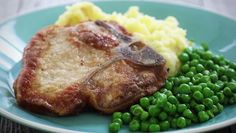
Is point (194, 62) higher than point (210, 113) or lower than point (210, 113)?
higher

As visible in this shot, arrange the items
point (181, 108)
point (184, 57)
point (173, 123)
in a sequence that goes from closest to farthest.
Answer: point (173, 123) < point (181, 108) < point (184, 57)

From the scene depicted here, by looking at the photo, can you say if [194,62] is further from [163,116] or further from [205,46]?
[163,116]

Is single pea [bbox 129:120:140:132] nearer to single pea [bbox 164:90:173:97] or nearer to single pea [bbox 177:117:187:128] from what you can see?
single pea [bbox 177:117:187:128]

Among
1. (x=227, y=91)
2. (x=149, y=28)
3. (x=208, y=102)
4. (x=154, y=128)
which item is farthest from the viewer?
(x=149, y=28)

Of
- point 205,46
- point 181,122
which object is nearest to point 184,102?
point 181,122

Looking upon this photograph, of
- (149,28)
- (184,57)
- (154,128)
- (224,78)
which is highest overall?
(149,28)

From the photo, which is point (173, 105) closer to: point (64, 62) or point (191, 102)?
point (191, 102)

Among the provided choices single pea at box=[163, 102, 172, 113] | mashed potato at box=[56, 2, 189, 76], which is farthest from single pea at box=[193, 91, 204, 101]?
mashed potato at box=[56, 2, 189, 76]
